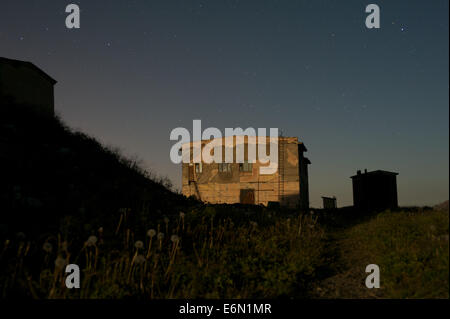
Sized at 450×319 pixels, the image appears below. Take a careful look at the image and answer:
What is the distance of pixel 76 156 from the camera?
11734 millimetres

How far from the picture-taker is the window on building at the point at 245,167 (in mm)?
28797

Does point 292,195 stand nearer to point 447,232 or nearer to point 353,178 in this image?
point 353,178

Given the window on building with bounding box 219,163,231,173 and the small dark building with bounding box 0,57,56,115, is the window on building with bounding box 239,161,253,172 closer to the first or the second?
the window on building with bounding box 219,163,231,173

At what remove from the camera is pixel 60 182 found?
9.20 m

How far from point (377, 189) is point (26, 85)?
77.5 feet

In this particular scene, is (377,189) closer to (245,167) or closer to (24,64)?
(245,167)

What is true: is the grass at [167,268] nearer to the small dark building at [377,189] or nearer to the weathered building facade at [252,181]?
the small dark building at [377,189]

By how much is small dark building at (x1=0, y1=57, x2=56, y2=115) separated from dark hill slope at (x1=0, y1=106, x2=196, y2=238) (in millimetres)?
2515

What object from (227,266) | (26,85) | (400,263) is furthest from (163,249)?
(26,85)

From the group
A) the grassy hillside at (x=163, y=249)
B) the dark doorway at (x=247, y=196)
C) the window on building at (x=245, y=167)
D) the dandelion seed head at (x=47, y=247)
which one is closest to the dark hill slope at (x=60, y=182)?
the grassy hillside at (x=163, y=249)

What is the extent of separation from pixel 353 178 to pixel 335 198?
4942 mm

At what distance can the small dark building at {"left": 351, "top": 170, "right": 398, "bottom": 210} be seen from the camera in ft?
81.6

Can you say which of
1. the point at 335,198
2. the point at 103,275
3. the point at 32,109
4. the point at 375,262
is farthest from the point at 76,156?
the point at 335,198
